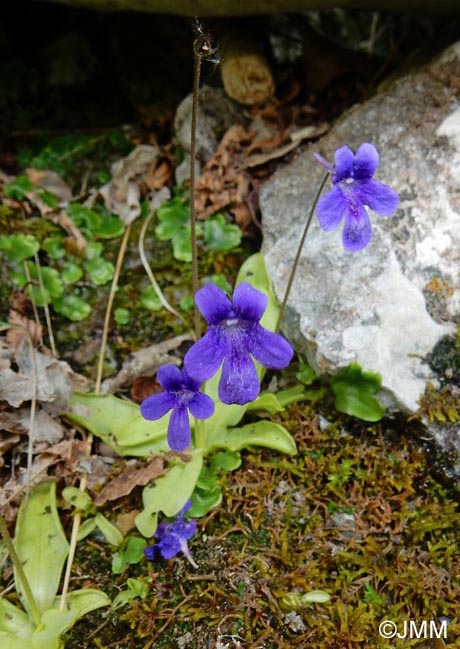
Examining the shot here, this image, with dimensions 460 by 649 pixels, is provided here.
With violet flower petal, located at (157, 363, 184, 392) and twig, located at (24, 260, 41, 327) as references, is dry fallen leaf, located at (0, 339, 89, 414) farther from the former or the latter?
violet flower petal, located at (157, 363, 184, 392)

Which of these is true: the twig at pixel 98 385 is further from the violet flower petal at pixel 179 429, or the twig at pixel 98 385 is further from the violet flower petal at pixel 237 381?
the violet flower petal at pixel 237 381

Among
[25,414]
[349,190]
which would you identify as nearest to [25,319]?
[25,414]

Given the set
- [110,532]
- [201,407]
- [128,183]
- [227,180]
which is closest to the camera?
[201,407]

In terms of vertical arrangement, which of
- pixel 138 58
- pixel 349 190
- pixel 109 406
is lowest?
pixel 109 406

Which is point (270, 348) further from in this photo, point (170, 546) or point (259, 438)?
point (170, 546)

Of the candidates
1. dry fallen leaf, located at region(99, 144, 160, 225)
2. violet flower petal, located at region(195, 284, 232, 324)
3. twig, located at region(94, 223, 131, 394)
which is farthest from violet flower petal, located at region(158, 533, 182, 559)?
dry fallen leaf, located at region(99, 144, 160, 225)

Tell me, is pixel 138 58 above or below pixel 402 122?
above

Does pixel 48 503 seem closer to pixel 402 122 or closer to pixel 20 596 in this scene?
pixel 20 596

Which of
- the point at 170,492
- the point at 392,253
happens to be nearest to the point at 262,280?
the point at 392,253
